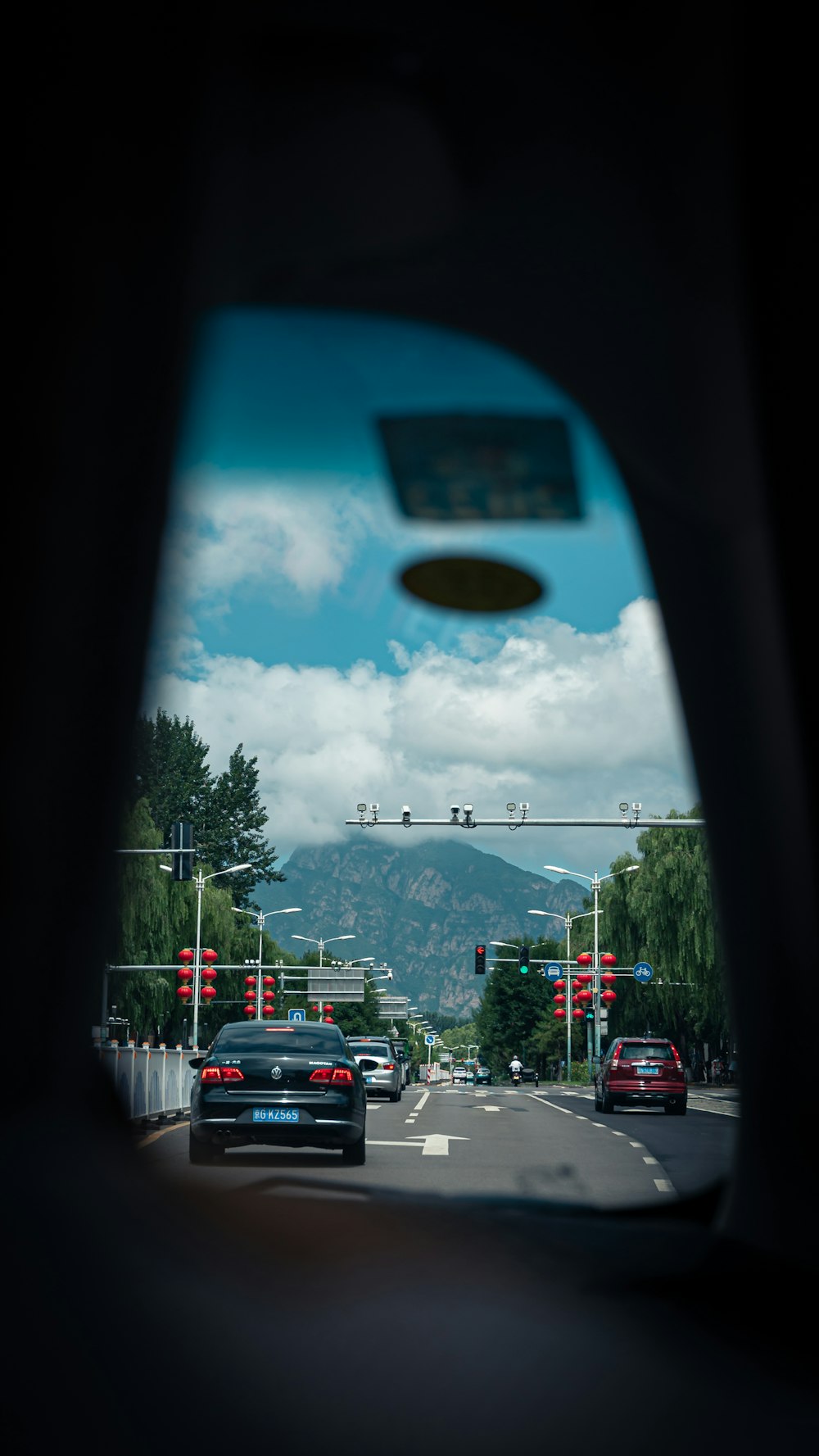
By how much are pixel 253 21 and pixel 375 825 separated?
7.84 ft

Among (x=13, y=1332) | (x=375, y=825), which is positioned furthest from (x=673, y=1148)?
(x=13, y=1332)

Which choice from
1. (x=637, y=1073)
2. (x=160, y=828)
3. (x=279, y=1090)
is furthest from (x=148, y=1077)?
(x=637, y=1073)

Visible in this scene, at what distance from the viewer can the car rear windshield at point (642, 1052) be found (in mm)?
9555

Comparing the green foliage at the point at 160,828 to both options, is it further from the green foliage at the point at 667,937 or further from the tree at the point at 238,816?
the green foliage at the point at 667,937

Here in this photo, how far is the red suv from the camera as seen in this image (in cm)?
887

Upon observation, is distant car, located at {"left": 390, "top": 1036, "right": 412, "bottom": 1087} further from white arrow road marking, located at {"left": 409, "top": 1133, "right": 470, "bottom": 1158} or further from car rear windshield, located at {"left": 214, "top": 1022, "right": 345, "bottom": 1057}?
car rear windshield, located at {"left": 214, "top": 1022, "right": 345, "bottom": 1057}

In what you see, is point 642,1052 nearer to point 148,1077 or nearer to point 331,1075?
point 331,1075

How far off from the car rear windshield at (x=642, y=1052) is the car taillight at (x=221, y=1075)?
273cm

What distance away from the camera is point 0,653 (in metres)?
3.78

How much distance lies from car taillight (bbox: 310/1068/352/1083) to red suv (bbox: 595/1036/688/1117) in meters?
2.06

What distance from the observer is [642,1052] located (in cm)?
1150

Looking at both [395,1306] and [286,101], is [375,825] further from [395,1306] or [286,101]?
[286,101]

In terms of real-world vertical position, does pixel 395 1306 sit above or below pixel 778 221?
below

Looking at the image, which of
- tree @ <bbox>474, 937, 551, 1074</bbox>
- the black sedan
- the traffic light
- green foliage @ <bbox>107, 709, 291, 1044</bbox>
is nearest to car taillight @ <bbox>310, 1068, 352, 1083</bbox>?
the black sedan
